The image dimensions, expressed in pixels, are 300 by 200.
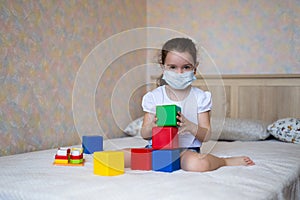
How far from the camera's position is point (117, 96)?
258 centimetres

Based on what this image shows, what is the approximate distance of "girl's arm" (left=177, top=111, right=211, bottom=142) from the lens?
4.65 ft

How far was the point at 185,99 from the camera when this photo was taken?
64.6 inches

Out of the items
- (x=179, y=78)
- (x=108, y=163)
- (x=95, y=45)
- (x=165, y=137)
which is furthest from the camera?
(x=95, y=45)

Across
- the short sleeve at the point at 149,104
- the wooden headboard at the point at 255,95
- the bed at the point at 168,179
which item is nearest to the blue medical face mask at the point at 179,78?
the short sleeve at the point at 149,104

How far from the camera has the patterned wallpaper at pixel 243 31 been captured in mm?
2381

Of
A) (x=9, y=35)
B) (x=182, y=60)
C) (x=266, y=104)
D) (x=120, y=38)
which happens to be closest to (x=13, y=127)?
(x=9, y=35)

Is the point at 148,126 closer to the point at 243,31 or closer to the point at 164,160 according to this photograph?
the point at 164,160

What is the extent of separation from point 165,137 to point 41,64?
929mm

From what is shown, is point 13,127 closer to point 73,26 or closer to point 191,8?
point 73,26

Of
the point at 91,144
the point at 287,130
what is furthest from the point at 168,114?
the point at 287,130

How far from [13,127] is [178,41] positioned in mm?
868

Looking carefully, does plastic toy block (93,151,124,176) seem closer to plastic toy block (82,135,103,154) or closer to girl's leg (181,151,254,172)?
girl's leg (181,151,254,172)

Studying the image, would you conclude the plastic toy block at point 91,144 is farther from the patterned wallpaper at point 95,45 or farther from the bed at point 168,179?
the patterned wallpaper at point 95,45

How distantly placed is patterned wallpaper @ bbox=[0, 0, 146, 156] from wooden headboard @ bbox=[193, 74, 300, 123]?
0.87 m
